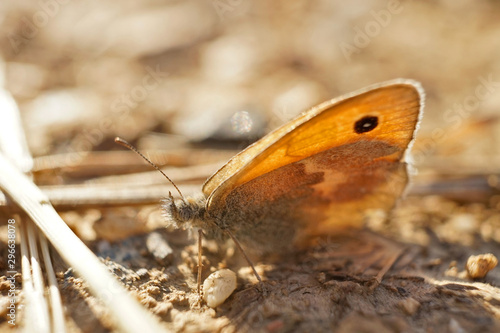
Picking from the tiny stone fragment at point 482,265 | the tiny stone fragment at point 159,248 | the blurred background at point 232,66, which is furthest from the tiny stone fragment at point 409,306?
the blurred background at point 232,66

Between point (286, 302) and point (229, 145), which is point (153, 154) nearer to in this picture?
Answer: point (229, 145)

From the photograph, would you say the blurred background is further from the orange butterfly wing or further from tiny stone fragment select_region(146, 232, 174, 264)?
tiny stone fragment select_region(146, 232, 174, 264)

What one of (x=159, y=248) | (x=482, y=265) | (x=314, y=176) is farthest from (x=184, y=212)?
(x=482, y=265)

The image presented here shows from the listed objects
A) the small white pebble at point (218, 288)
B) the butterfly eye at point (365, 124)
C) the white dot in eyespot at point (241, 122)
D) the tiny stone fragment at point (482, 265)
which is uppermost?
the white dot in eyespot at point (241, 122)

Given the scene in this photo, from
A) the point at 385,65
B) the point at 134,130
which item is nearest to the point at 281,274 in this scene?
the point at 134,130

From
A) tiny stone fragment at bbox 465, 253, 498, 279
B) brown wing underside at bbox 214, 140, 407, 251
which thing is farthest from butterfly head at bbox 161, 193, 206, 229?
tiny stone fragment at bbox 465, 253, 498, 279

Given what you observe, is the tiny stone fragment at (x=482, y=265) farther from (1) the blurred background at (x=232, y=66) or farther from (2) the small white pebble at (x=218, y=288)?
(2) the small white pebble at (x=218, y=288)

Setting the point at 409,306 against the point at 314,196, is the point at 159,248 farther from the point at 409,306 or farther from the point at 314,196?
the point at 409,306
